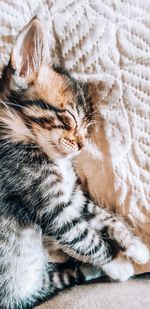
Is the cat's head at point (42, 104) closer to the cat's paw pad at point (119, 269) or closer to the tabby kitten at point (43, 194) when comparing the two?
the tabby kitten at point (43, 194)

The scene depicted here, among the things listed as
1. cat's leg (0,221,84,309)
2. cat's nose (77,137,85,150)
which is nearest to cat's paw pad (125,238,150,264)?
cat's leg (0,221,84,309)

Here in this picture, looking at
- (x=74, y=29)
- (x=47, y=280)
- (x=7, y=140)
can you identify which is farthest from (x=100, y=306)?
(x=74, y=29)

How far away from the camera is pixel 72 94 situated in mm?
1216

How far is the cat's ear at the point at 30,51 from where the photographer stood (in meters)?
1.07

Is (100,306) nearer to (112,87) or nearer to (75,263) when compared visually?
(75,263)

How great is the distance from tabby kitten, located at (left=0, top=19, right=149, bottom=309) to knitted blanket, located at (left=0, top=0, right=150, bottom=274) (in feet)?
0.15

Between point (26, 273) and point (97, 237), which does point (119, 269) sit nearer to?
point (97, 237)

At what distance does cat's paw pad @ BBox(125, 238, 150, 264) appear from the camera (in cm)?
119

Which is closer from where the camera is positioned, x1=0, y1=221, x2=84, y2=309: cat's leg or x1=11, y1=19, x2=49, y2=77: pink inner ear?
x1=11, y1=19, x2=49, y2=77: pink inner ear

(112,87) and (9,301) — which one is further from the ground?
(112,87)

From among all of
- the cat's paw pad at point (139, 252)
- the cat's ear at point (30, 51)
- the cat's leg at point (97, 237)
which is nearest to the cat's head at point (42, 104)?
the cat's ear at point (30, 51)

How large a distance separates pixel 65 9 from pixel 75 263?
0.67m

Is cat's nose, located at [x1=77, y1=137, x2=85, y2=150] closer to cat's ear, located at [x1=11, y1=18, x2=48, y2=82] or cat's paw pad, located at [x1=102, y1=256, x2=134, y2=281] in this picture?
cat's ear, located at [x1=11, y1=18, x2=48, y2=82]

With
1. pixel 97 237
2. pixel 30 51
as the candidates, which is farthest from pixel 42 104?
pixel 97 237
